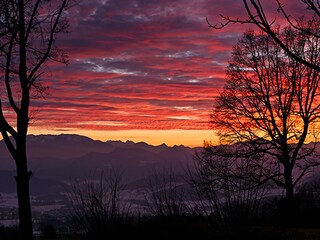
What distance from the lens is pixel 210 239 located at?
11.1 meters

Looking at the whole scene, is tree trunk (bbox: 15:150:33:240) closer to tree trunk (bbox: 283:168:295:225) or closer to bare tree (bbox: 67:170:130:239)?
bare tree (bbox: 67:170:130:239)

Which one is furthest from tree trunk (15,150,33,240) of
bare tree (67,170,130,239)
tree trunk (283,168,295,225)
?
tree trunk (283,168,295,225)

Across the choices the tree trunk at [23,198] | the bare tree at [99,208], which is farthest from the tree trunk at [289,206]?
the tree trunk at [23,198]

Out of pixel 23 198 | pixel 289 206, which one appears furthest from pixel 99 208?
pixel 289 206

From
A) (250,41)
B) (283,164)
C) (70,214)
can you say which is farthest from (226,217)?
(250,41)

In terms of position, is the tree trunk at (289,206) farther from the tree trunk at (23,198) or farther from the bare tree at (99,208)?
the tree trunk at (23,198)

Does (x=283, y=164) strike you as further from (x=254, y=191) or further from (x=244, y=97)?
(x=254, y=191)

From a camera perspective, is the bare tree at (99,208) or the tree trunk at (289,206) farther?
the tree trunk at (289,206)

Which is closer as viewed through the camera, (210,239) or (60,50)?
(210,239)

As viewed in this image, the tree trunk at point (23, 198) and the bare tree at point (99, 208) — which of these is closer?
the bare tree at point (99, 208)

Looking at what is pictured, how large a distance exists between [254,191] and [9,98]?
7343 mm

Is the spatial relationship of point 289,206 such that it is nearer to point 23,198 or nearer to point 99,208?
point 99,208

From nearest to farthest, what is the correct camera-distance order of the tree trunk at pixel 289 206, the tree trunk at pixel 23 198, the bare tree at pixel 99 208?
the bare tree at pixel 99 208
the tree trunk at pixel 23 198
the tree trunk at pixel 289 206

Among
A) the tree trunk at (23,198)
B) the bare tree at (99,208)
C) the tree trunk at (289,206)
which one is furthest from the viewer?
the tree trunk at (289,206)
